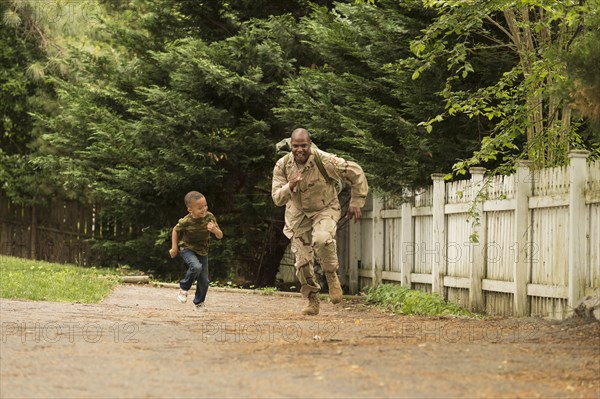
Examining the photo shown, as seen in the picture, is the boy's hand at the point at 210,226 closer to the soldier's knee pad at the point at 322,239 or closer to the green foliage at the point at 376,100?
the soldier's knee pad at the point at 322,239

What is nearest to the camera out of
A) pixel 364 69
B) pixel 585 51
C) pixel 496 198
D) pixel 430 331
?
pixel 585 51

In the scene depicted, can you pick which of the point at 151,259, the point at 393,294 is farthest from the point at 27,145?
the point at 393,294

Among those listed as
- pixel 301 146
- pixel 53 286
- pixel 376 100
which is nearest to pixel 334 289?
pixel 301 146

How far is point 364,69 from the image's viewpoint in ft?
57.5

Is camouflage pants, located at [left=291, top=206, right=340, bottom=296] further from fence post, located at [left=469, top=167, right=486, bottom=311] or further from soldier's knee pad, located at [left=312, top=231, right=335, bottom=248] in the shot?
fence post, located at [left=469, top=167, right=486, bottom=311]

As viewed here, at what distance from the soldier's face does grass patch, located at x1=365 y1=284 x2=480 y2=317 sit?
2.85 metres

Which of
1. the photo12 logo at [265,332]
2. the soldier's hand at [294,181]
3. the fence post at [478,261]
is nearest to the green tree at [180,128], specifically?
the fence post at [478,261]

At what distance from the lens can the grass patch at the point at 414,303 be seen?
44.3ft

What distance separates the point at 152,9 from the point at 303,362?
15498 mm

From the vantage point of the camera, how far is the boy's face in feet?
44.1

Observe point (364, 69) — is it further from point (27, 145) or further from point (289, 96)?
point (27, 145)

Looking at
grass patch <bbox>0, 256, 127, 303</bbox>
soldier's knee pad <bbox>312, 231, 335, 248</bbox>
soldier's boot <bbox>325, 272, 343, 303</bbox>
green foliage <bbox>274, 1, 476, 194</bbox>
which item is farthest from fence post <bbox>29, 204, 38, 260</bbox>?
soldier's knee pad <bbox>312, 231, 335, 248</bbox>

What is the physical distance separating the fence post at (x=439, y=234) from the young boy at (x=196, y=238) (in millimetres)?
3305

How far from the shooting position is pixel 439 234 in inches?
595
